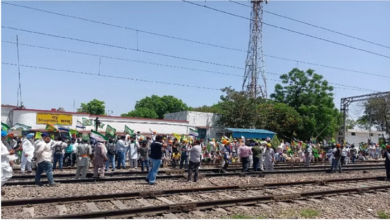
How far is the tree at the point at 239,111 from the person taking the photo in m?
36.8

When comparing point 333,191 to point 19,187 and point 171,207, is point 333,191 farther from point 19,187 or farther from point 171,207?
point 19,187

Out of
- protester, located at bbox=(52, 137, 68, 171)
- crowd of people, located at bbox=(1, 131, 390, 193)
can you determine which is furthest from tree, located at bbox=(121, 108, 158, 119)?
protester, located at bbox=(52, 137, 68, 171)

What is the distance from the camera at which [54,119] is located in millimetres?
29609

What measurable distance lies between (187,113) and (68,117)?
12226mm

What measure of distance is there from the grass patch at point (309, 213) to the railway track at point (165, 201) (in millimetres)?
985

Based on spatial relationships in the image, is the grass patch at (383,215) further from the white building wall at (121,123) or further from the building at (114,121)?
the white building wall at (121,123)

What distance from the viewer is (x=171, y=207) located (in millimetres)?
8516

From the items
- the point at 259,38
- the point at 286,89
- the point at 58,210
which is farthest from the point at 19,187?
the point at 286,89

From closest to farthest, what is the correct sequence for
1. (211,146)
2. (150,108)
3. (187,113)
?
(211,146), (187,113), (150,108)

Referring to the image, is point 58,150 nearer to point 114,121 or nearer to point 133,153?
point 133,153

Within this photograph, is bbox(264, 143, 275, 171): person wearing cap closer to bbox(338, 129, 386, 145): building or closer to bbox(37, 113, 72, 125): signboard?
bbox(37, 113, 72, 125): signboard

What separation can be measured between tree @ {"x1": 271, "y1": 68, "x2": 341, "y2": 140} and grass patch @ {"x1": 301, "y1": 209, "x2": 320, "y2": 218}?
111 ft

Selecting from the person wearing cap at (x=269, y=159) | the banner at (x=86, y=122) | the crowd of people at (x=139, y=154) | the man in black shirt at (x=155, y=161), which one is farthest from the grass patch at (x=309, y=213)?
the banner at (x=86, y=122)

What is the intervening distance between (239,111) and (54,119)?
689 inches
